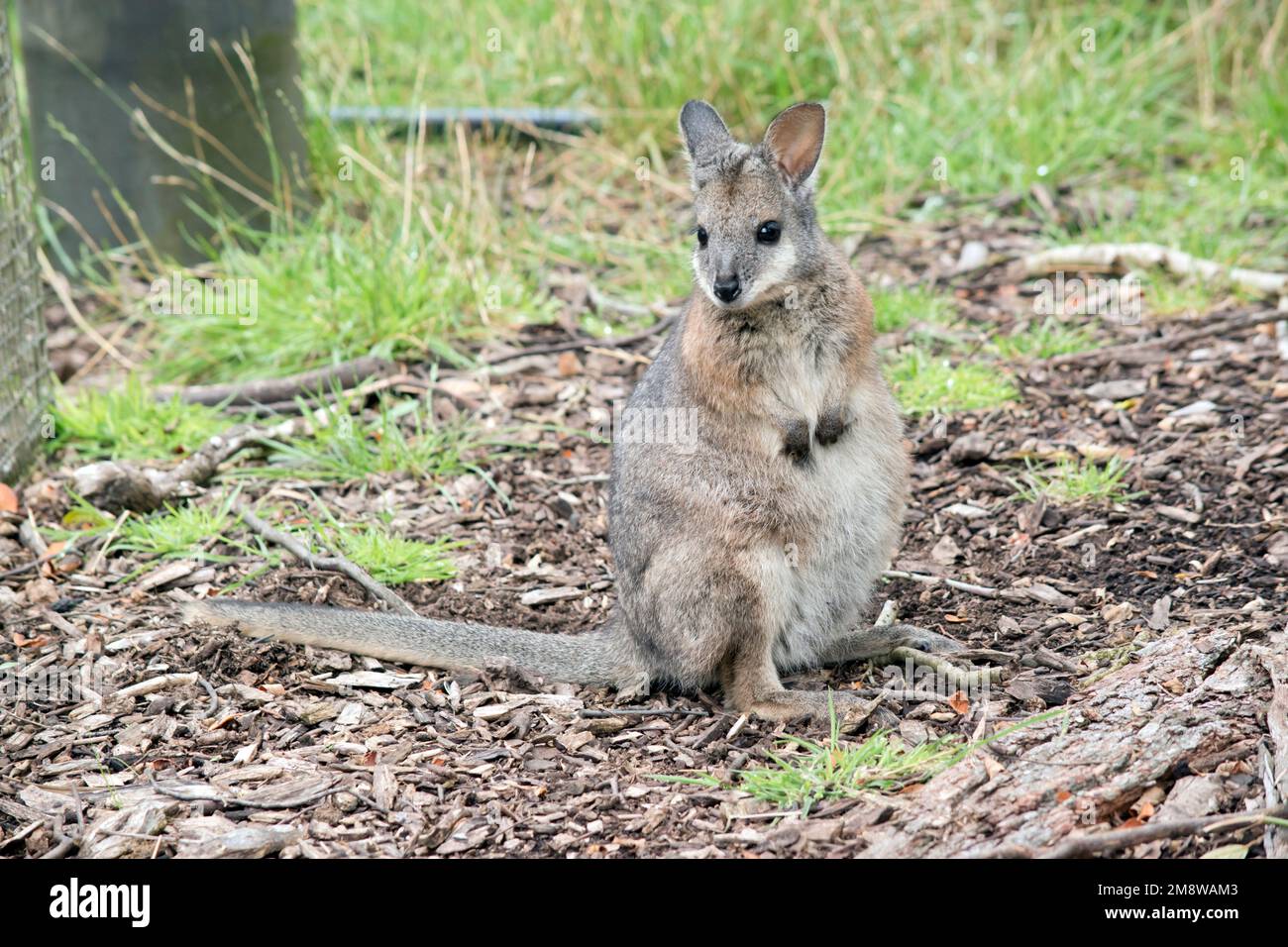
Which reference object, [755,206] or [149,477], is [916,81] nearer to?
[755,206]

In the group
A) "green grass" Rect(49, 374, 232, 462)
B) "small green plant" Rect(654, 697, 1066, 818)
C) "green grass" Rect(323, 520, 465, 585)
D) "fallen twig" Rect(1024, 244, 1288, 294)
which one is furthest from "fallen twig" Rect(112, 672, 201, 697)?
"fallen twig" Rect(1024, 244, 1288, 294)

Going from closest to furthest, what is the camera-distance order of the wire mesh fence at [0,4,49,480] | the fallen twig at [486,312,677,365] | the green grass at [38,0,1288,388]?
the wire mesh fence at [0,4,49,480], the fallen twig at [486,312,677,365], the green grass at [38,0,1288,388]

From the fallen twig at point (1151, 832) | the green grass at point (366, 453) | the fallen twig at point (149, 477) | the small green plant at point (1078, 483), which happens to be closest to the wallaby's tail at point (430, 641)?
the fallen twig at point (149, 477)

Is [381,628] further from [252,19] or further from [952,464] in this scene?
[252,19]

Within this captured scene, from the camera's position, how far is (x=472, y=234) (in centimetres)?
689

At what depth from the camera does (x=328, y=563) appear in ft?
16.0

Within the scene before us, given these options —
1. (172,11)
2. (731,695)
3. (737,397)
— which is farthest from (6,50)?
(731,695)

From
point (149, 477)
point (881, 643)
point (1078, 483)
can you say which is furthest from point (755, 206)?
point (149, 477)

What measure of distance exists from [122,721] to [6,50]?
286 cm

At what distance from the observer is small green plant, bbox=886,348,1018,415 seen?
5762 mm

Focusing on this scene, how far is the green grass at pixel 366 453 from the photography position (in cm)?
560

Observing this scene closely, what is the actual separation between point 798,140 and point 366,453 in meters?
2.27

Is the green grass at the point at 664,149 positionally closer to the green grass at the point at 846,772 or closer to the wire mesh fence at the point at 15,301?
the wire mesh fence at the point at 15,301

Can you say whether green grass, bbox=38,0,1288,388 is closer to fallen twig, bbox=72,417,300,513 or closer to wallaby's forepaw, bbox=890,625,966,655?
fallen twig, bbox=72,417,300,513
